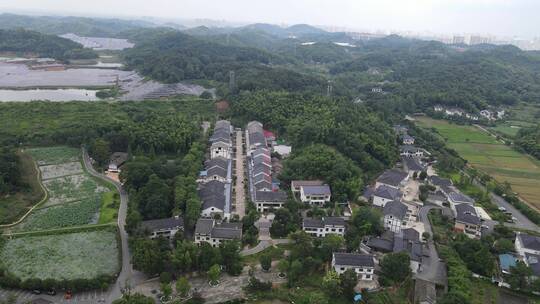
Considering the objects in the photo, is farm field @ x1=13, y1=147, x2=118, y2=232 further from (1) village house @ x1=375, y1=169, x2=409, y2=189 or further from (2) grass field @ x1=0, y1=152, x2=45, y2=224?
(1) village house @ x1=375, y1=169, x2=409, y2=189

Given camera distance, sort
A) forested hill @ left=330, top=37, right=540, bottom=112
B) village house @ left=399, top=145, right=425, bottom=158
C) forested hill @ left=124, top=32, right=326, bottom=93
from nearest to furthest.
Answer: village house @ left=399, top=145, right=425, bottom=158
forested hill @ left=124, top=32, right=326, bottom=93
forested hill @ left=330, top=37, right=540, bottom=112

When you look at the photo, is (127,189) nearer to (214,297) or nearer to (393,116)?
(214,297)

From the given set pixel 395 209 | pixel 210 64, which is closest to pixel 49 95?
pixel 210 64

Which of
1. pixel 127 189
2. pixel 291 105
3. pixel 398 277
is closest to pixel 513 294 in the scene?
pixel 398 277

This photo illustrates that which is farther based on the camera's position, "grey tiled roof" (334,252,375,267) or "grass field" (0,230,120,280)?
"grass field" (0,230,120,280)

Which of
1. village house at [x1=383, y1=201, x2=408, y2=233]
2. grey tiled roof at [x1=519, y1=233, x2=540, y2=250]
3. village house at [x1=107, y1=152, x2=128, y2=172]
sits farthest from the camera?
village house at [x1=107, y1=152, x2=128, y2=172]

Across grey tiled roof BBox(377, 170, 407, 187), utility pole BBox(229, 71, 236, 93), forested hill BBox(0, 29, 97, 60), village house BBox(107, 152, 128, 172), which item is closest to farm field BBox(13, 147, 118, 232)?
village house BBox(107, 152, 128, 172)
